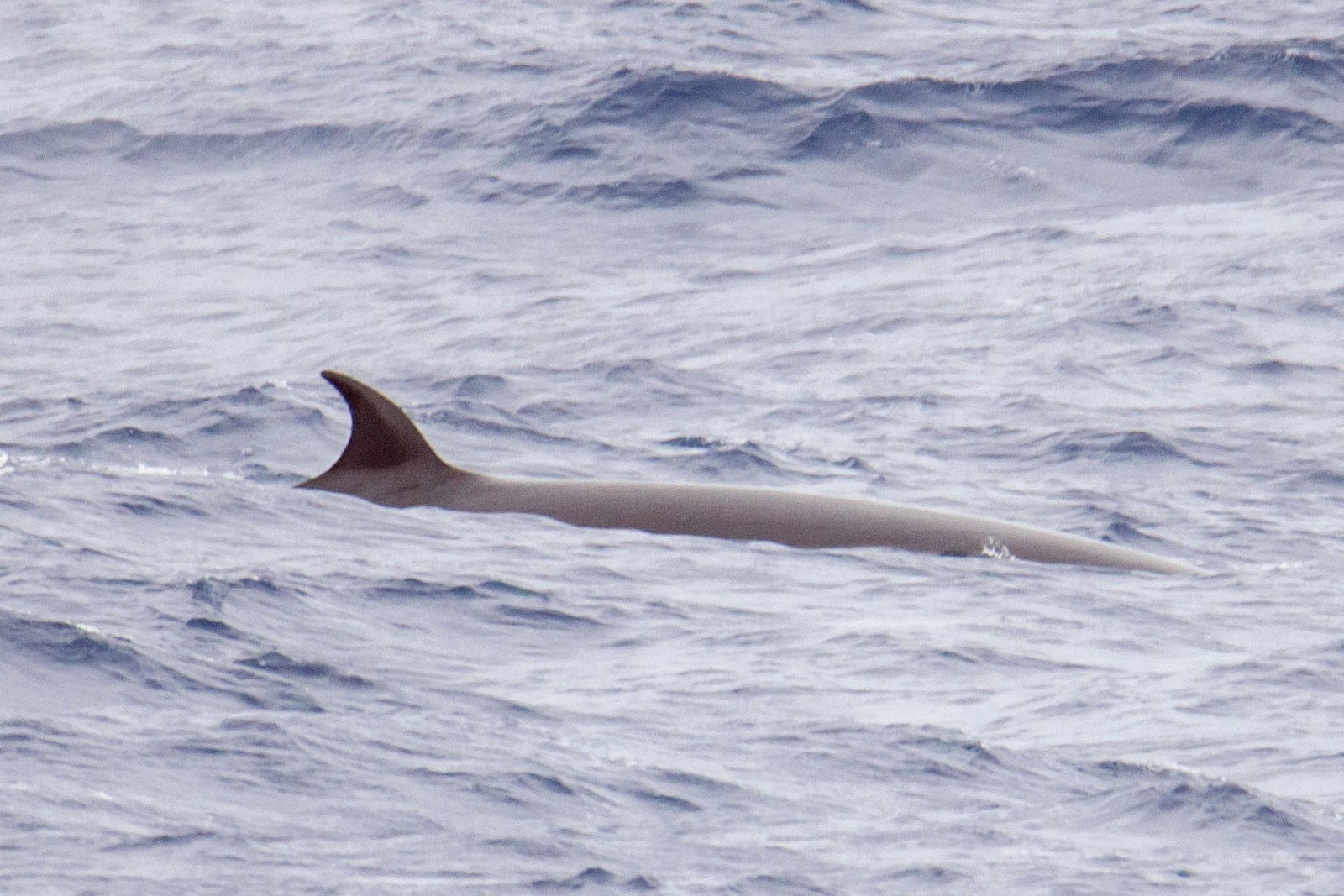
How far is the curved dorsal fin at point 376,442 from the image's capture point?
43.9 feet

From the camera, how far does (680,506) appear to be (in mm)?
13266

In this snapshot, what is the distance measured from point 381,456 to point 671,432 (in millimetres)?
3477

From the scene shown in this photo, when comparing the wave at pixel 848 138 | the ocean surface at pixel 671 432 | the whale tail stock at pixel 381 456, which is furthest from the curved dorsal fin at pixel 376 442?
the wave at pixel 848 138

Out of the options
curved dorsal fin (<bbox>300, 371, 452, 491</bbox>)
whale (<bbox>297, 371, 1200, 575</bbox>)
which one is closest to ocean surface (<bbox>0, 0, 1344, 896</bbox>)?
whale (<bbox>297, 371, 1200, 575</bbox>)

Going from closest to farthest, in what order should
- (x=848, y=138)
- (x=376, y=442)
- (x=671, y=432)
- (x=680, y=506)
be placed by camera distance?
1. (x=680, y=506)
2. (x=376, y=442)
3. (x=671, y=432)
4. (x=848, y=138)

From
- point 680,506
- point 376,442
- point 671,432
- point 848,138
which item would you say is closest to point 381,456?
point 376,442

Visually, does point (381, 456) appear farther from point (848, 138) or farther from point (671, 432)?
point (848, 138)

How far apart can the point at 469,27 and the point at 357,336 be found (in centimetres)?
1338

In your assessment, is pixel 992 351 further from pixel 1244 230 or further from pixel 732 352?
pixel 1244 230

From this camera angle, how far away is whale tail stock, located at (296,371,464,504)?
1343cm

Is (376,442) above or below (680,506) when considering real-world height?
above

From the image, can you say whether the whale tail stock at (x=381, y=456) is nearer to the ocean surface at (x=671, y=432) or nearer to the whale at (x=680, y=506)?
the whale at (x=680, y=506)

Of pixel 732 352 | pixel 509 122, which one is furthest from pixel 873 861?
pixel 509 122

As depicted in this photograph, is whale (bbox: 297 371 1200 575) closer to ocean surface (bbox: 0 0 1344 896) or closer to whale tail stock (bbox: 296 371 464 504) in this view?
whale tail stock (bbox: 296 371 464 504)
